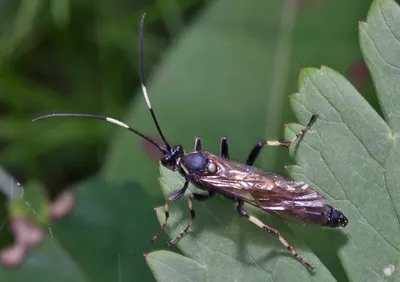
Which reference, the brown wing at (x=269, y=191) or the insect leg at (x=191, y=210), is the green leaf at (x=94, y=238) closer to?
the brown wing at (x=269, y=191)

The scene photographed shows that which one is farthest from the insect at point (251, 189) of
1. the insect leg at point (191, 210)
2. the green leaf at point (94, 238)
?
the green leaf at point (94, 238)

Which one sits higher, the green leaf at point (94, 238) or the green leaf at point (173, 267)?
the green leaf at point (173, 267)

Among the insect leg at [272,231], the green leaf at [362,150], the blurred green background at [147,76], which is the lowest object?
the blurred green background at [147,76]

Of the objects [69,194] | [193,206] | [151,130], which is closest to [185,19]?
[151,130]

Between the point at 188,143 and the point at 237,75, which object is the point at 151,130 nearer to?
the point at 188,143

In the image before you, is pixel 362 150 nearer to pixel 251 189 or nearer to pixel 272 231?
pixel 272 231

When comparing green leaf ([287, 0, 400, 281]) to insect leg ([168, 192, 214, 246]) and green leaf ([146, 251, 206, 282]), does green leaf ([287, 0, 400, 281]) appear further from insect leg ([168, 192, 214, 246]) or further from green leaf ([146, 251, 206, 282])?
green leaf ([146, 251, 206, 282])

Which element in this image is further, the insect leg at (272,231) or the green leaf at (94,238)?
A: the green leaf at (94,238)
